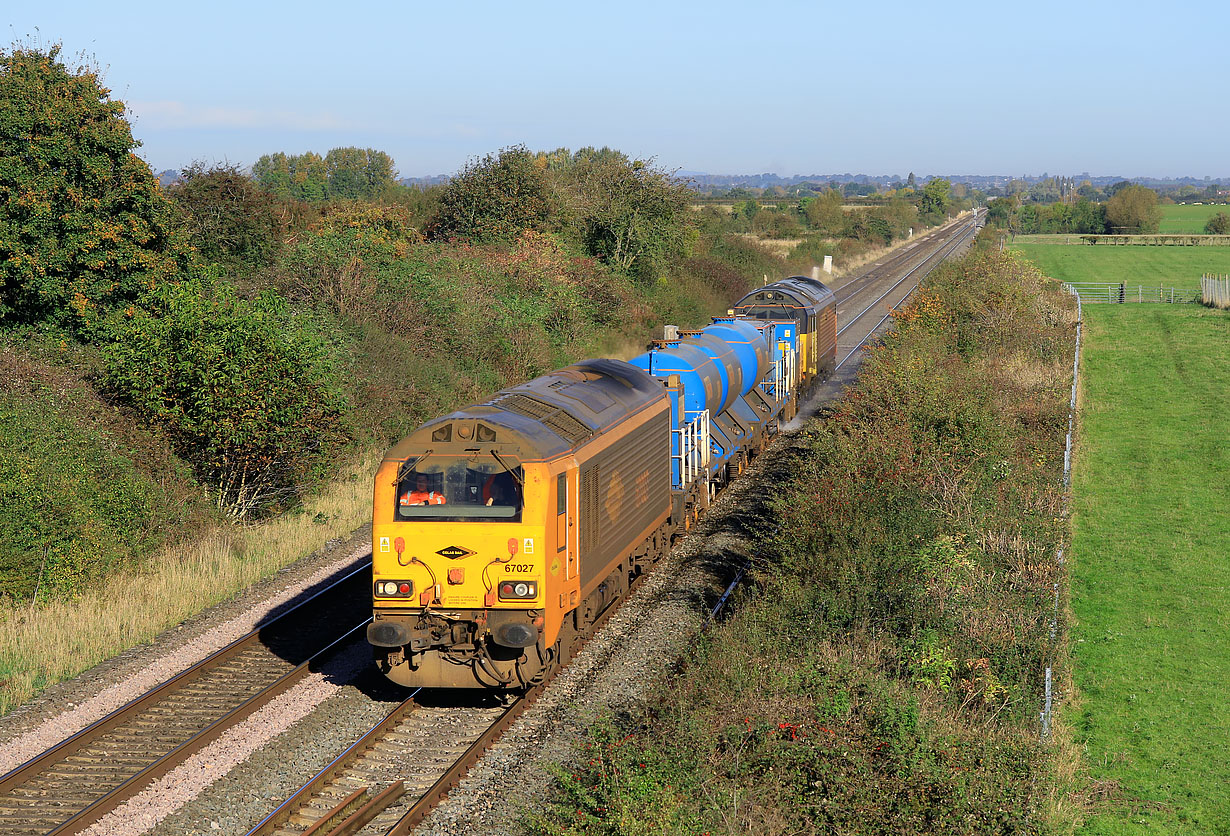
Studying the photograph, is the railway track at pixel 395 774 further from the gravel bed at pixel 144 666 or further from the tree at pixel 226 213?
the tree at pixel 226 213

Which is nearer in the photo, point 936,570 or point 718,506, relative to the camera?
point 936,570

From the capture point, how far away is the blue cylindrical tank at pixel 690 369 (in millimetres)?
20344

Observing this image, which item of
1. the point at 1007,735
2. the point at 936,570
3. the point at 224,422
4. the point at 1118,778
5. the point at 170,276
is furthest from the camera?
the point at 170,276

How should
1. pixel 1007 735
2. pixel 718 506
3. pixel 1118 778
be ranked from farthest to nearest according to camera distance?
pixel 718 506
pixel 1118 778
pixel 1007 735

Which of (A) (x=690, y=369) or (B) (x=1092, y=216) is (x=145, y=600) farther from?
(B) (x=1092, y=216)

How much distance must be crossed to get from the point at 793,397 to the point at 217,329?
55.8ft

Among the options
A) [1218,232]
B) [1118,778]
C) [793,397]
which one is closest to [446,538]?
[1118,778]

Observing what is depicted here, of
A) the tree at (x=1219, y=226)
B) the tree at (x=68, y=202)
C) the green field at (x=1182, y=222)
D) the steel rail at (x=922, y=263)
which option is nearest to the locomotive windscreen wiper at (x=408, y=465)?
the tree at (x=68, y=202)

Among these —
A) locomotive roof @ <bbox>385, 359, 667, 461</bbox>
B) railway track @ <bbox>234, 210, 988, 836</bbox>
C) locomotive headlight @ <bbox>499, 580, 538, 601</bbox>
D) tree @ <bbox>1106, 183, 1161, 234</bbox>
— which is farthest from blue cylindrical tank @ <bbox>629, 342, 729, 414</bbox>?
tree @ <bbox>1106, 183, 1161, 234</bbox>

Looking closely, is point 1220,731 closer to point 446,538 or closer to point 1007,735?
point 1007,735

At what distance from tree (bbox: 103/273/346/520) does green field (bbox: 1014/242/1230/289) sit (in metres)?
61.5

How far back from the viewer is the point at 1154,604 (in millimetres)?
17359

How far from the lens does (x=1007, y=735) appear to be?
10609 millimetres

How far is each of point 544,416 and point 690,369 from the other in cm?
752
